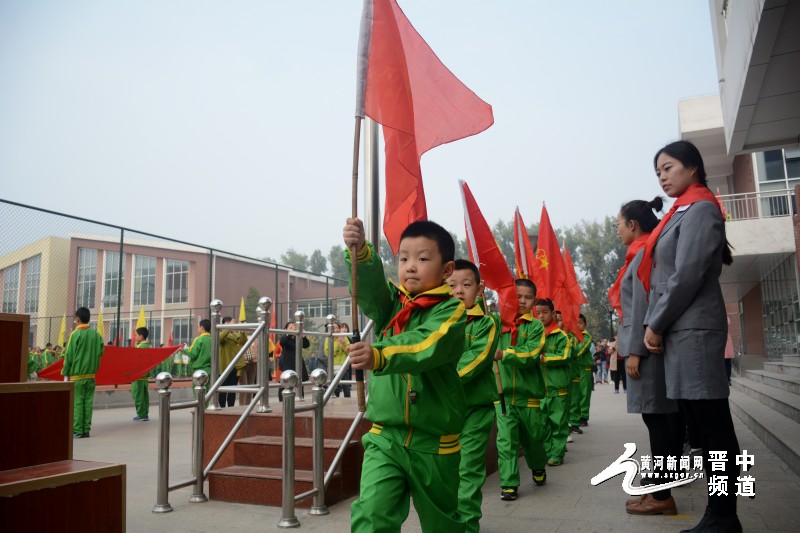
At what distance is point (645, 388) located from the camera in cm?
402

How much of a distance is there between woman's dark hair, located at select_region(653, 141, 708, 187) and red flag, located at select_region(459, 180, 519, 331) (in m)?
2.58

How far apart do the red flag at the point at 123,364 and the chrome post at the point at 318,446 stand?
7263 mm

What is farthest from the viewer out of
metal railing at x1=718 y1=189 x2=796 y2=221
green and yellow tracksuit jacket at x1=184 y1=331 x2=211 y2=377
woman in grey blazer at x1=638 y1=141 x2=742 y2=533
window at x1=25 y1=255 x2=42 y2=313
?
metal railing at x1=718 y1=189 x2=796 y2=221

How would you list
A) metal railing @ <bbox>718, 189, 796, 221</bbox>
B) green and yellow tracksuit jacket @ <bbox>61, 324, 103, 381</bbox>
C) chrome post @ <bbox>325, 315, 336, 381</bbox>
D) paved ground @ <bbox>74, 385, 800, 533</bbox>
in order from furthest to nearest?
1. metal railing @ <bbox>718, 189, 796, 221</bbox>
2. green and yellow tracksuit jacket @ <bbox>61, 324, 103, 381</bbox>
3. chrome post @ <bbox>325, 315, 336, 381</bbox>
4. paved ground @ <bbox>74, 385, 800, 533</bbox>

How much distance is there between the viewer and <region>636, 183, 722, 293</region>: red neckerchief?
3.62 m

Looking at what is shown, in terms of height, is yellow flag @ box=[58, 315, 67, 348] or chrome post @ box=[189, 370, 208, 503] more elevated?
yellow flag @ box=[58, 315, 67, 348]

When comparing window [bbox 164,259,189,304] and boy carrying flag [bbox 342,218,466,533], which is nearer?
boy carrying flag [bbox 342,218,466,533]

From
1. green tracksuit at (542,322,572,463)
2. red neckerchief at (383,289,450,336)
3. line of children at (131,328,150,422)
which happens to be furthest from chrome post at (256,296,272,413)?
line of children at (131,328,150,422)

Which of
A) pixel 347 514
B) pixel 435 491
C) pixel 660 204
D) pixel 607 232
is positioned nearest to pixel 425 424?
pixel 435 491

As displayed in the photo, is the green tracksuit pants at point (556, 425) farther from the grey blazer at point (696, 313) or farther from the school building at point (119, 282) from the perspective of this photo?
the school building at point (119, 282)

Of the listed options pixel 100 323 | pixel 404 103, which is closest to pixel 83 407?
pixel 100 323

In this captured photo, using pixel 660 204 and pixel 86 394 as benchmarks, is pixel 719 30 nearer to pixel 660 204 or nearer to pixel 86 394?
pixel 660 204

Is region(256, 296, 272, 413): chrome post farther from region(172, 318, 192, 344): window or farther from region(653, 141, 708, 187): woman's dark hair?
region(172, 318, 192, 344): window

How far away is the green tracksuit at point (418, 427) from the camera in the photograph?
2623 mm
